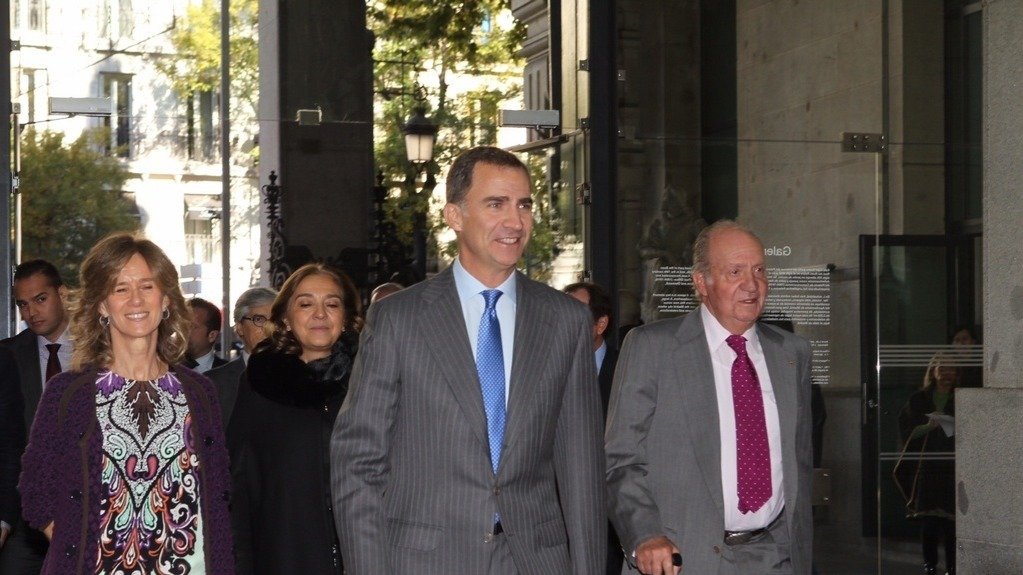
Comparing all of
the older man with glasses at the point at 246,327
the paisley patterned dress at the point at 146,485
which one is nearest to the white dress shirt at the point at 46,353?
the older man with glasses at the point at 246,327

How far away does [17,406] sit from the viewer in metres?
6.60

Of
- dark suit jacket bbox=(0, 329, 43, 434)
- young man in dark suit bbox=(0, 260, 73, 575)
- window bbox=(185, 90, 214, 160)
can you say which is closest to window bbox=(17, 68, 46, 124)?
window bbox=(185, 90, 214, 160)

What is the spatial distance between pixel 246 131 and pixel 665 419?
19.2 feet

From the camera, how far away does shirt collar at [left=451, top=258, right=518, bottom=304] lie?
15.7 ft

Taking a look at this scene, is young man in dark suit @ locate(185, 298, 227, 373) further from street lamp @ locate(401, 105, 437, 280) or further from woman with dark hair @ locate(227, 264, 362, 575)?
woman with dark hair @ locate(227, 264, 362, 575)

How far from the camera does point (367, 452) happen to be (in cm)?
456

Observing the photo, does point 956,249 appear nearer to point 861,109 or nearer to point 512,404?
point 861,109

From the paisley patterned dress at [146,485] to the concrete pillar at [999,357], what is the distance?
412cm

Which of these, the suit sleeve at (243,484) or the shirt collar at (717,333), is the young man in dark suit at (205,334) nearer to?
the suit sleeve at (243,484)

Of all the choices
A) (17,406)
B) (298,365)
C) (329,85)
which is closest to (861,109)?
(329,85)

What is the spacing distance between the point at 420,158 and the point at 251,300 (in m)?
1.83

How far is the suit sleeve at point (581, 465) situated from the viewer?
4.66 metres

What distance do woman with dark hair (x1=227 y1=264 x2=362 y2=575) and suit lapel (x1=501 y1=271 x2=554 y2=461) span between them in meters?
1.98

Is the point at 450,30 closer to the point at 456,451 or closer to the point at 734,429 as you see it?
the point at 734,429
